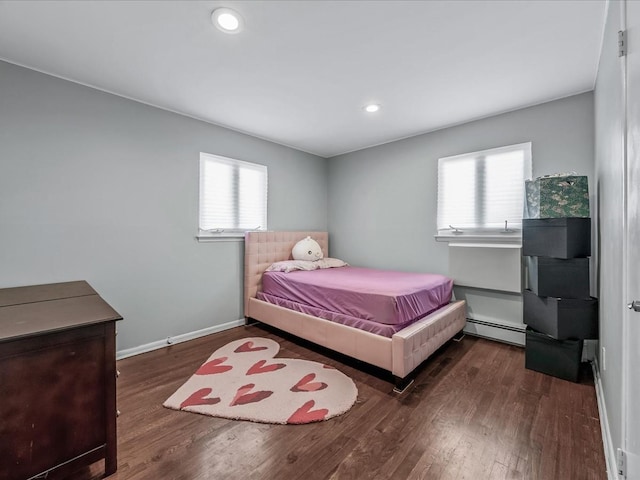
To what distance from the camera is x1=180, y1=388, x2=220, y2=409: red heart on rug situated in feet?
6.54

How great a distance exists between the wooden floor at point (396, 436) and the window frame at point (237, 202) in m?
1.53

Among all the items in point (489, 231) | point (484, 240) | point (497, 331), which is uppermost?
point (489, 231)

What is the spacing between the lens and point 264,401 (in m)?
2.01

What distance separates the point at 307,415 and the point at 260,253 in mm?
2250

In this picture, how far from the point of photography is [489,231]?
3162mm

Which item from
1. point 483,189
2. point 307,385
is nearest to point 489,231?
point 483,189

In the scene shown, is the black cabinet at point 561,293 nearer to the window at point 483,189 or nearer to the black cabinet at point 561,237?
the black cabinet at point 561,237

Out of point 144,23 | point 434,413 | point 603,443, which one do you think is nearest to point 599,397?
point 603,443

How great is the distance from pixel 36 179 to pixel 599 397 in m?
4.62

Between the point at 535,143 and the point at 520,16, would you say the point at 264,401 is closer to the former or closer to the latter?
the point at 520,16

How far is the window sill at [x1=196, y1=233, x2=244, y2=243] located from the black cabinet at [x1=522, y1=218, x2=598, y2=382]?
3121 mm

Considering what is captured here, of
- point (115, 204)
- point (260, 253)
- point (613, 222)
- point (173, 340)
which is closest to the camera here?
point (613, 222)

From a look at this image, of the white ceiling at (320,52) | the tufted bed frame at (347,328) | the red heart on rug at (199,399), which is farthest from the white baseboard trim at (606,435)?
the white ceiling at (320,52)

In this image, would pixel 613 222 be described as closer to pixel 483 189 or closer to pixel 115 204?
pixel 483 189
